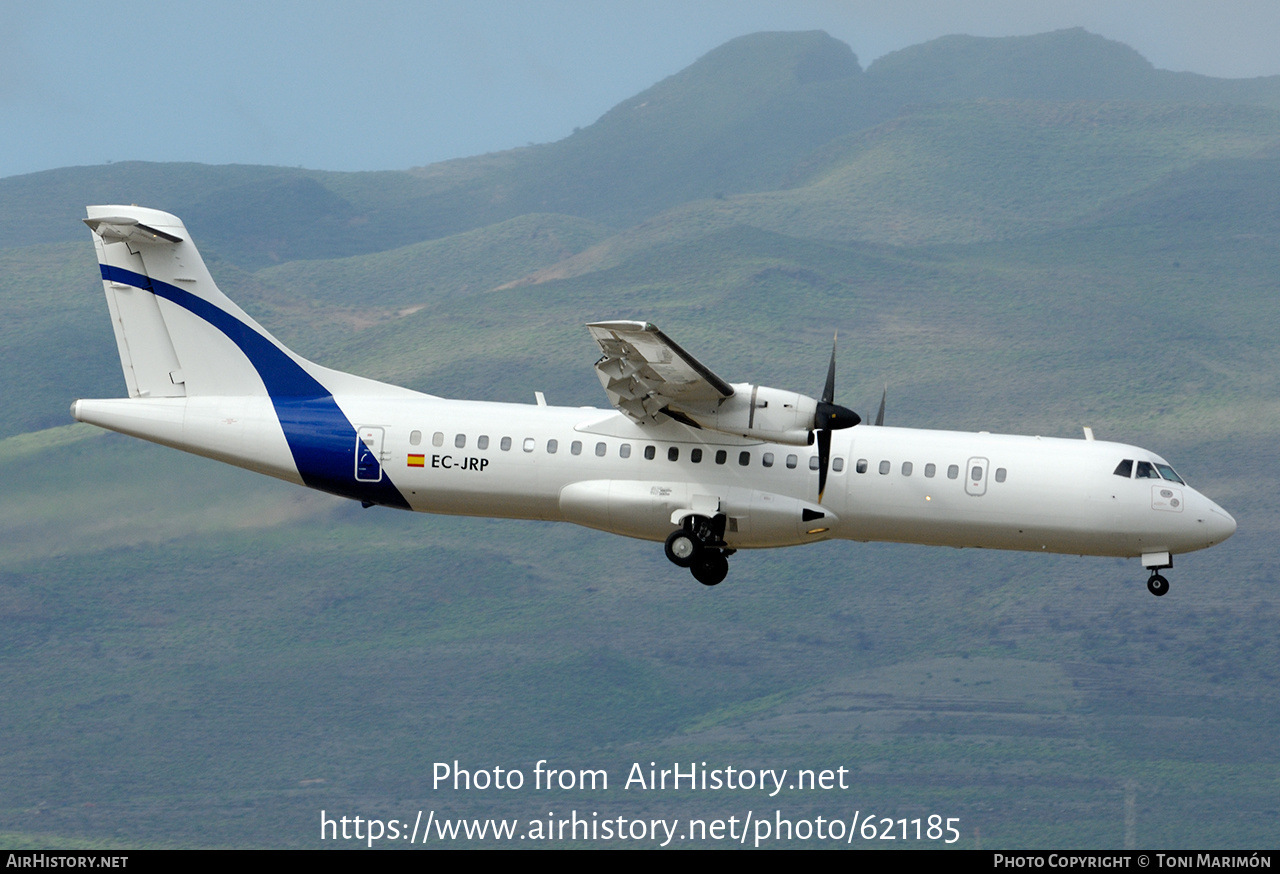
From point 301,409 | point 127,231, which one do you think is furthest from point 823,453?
point 127,231

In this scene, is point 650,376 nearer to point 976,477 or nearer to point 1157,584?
point 976,477

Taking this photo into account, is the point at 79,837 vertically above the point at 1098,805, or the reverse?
the point at 1098,805

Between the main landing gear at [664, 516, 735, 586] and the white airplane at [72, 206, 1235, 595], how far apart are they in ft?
0.13

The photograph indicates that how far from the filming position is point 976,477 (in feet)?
123

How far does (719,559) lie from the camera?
125 ft

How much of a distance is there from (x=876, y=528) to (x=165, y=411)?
17.8 m

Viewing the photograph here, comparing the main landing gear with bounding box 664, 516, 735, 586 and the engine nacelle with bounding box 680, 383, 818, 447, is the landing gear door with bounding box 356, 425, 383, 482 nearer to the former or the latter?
the main landing gear with bounding box 664, 516, 735, 586

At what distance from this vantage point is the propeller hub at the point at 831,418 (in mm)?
34969

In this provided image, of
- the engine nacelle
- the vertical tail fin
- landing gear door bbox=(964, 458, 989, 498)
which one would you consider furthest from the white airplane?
the vertical tail fin

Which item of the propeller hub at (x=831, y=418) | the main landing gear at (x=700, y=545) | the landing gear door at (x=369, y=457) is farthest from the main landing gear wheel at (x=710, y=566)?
the landing gear door at (x=369, y=457)

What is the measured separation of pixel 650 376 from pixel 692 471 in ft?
10.1

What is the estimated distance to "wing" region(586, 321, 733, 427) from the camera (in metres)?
34.1

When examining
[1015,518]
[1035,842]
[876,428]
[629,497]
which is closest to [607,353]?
[629,497]
